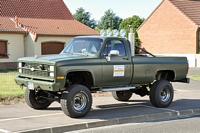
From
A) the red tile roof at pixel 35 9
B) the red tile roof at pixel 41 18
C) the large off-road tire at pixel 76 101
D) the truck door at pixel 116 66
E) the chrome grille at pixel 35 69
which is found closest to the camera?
the large off-road tire at pixel 76 101

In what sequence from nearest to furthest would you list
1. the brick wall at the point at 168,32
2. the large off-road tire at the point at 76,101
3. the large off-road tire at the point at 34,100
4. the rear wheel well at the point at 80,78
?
the large off-road tire at the point at 76,101 → the rear wheel well at the point at 80,78 → the large off-road tire at the point at 34,100 → the brick wall at the point at 168,32

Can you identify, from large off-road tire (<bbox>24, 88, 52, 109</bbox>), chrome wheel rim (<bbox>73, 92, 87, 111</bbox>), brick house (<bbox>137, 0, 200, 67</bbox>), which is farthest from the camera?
brick house (<bbox>137, 0, 200, 67</bbox>)

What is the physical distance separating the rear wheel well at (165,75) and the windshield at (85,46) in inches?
95.3

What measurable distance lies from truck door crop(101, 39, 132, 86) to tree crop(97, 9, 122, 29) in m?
76.4

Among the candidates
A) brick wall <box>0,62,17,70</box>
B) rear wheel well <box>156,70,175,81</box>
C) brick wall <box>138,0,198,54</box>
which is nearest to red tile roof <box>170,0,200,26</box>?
brick wall <box>138,0,198,54</box>

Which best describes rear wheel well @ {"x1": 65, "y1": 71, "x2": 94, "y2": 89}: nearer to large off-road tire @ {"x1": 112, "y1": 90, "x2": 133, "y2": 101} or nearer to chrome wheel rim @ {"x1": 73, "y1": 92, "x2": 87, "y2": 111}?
chrome wheel rim @ {"x1": 73, "y1": 92, "x2": 87, "y2": 111}

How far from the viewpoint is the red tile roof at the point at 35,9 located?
3347 cm

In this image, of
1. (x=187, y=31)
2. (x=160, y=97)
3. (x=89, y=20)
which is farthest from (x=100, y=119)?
(x=89, y=20)

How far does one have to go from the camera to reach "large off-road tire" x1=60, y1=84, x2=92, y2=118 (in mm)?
9242

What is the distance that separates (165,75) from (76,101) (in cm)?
377

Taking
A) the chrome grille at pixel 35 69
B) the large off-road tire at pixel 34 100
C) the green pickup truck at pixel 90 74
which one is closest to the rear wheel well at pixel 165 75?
the green pickup truck at pixel 90 74

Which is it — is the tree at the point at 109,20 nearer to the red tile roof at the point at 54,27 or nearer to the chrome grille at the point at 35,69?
the red tile roof at the point at 54,27

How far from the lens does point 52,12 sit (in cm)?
3516

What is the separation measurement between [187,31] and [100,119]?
30644 mm
